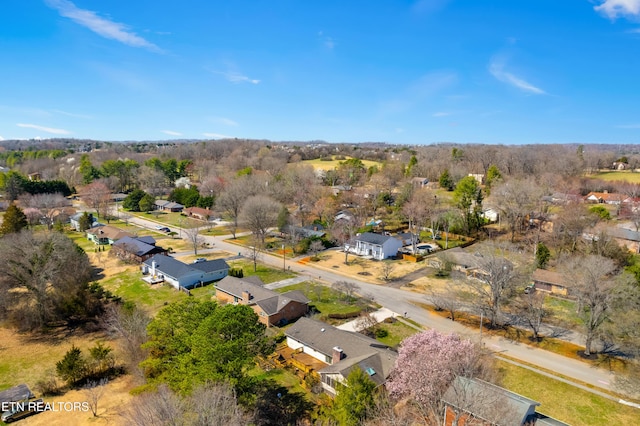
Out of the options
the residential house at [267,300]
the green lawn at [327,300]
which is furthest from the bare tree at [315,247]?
the residential house at [267,300]

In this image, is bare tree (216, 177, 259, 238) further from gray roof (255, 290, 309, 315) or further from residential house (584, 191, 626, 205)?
residential house (584, 191, 626, 205)

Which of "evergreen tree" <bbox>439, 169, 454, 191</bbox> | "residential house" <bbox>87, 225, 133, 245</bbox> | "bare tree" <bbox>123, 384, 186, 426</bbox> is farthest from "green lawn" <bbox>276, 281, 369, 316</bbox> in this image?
"evergreen tree" <bbox>439, 169, 454, 191</bbox>

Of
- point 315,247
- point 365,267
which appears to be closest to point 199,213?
point 315,247

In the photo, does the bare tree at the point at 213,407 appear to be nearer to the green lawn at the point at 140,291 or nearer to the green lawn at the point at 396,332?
the green lawn at the point at 396,332

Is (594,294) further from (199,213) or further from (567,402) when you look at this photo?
(199,213)

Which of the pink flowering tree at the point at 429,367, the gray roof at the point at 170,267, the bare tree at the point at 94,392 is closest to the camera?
the pink flowering tree at the point at 429,367

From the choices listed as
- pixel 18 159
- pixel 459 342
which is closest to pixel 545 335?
pixel 459 342
